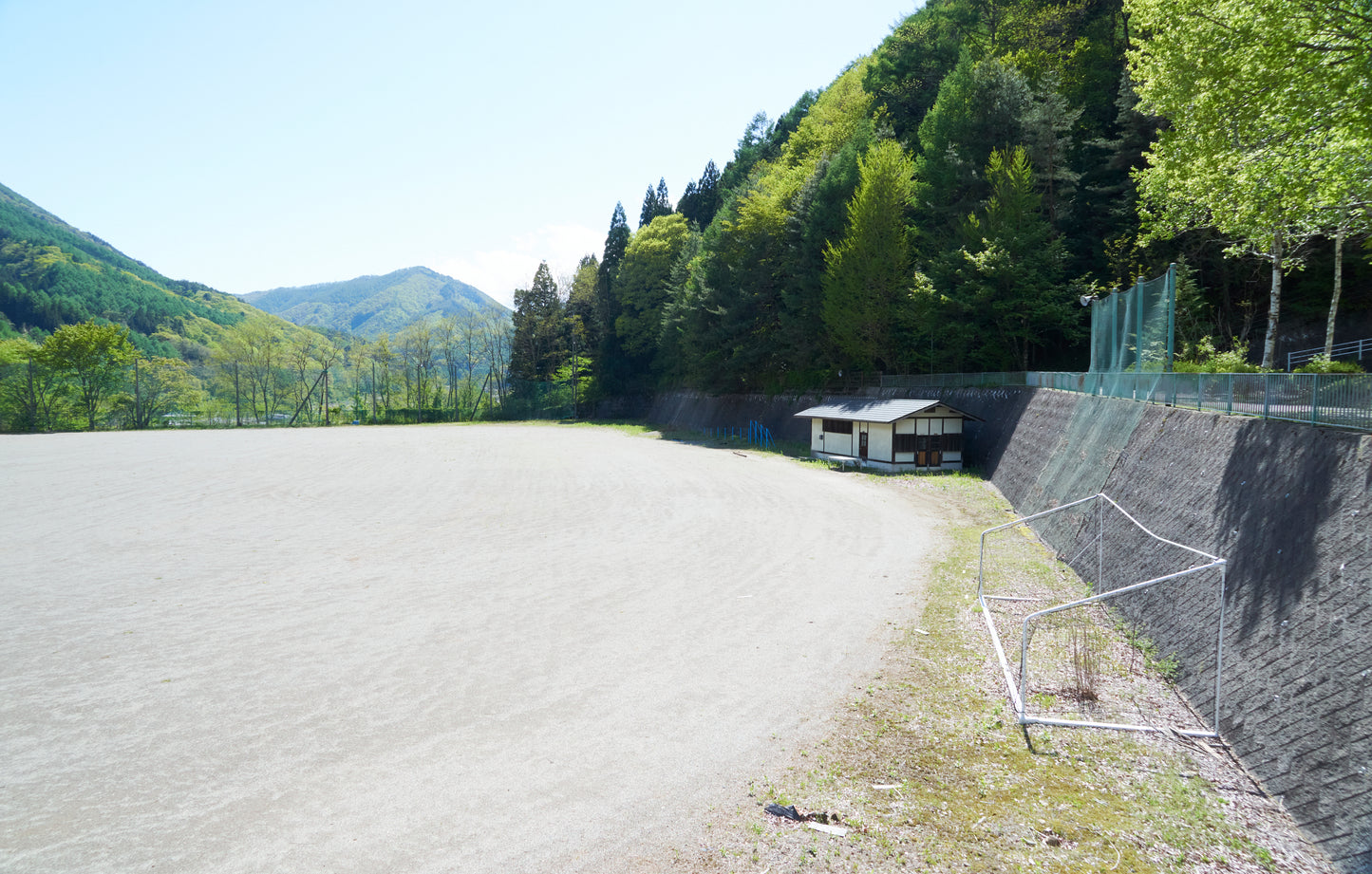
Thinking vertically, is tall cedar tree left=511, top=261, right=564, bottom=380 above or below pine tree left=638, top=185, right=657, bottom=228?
below

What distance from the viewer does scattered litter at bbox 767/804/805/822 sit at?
625 centimetres

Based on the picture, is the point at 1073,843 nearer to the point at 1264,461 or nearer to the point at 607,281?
the point at 1264,461

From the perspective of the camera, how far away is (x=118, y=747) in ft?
24.2

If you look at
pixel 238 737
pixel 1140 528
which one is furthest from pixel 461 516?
pixel 1140 528

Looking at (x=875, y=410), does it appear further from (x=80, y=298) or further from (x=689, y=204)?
(x=80, y=298)

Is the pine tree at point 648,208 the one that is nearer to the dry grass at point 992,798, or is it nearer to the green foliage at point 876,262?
the green foliage at point 876,262

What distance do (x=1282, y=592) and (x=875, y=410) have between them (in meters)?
24.9

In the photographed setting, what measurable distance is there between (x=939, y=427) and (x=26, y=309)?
13949cm

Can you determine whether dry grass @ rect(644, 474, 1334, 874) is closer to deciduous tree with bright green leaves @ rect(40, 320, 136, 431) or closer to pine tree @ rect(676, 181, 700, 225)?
pine tree @ rect(676, 181, 700, 225)

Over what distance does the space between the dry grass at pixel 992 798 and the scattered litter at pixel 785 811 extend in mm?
79

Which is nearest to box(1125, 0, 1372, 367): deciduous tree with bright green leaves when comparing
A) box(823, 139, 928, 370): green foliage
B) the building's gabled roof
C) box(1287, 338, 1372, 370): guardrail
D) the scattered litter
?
box(1287, 338, 1372, 370): guardrail

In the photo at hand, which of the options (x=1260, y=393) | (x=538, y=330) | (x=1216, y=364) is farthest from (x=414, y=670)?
(x=538, y=330)

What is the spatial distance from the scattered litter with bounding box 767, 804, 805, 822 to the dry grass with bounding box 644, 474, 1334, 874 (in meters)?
0.08

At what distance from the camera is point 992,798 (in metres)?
6.55
